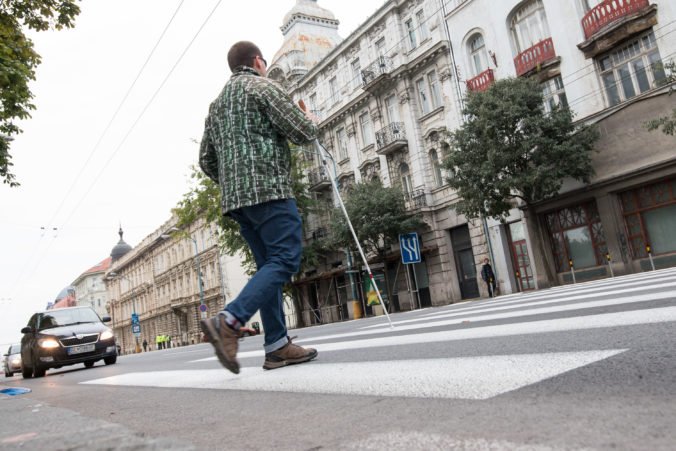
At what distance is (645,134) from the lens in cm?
1825

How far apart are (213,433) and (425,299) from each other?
26209 mm

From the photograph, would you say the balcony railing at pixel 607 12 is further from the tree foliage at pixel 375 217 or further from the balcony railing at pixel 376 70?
the balcony railing at pixel 376 70

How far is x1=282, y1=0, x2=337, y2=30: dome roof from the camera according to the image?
39312 millimetres

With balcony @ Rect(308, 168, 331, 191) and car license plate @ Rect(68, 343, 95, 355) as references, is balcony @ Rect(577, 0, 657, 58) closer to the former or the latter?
balcony @ Rect(308, 168, 331, 191)

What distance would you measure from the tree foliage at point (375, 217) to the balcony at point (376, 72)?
582 centimetres

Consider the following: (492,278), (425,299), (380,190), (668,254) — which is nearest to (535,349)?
(668,254)

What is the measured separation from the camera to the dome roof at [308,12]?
39.3m

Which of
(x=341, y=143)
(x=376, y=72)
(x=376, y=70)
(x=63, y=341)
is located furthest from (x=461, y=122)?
(x=63, y=341)

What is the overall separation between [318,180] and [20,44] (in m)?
25.3

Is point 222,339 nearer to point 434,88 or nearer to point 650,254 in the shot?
point 650,254

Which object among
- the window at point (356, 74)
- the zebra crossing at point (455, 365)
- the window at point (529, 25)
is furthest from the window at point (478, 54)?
the zebra crossing at point (455, 365)

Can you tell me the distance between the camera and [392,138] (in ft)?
92.6

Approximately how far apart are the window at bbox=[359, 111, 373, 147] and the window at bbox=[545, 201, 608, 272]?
1212 centimetres

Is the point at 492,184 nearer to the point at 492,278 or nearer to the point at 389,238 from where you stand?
the point at 492,278
